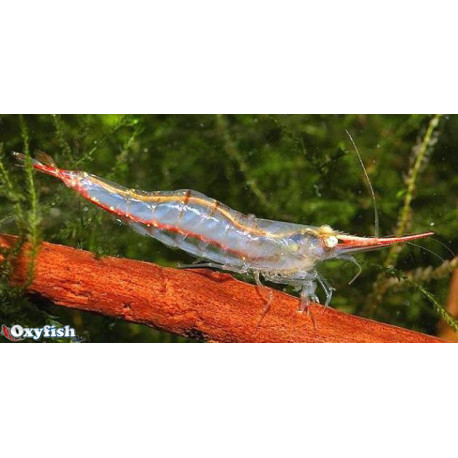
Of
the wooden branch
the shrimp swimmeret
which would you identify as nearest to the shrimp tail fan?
the shrimp swimmeret

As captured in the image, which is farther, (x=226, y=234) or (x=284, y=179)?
(x=284, y=179)

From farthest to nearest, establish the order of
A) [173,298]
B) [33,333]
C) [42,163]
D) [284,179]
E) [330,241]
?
[284,179], [330,241], [33,333], [42,163], [173,298]

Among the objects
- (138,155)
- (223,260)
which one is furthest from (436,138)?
(138,155)

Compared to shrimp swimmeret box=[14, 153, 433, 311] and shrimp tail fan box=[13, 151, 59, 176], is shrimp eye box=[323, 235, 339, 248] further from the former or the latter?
shrimp tail fan box=[13, 151, 59, 176]

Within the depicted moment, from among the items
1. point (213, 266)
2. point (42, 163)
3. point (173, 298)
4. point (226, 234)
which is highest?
point (42, 163)

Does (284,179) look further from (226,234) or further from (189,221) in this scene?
(189,221)

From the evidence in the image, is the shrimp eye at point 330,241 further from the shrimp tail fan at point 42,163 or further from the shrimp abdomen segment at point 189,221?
the shrimp tail fan at point 42,163

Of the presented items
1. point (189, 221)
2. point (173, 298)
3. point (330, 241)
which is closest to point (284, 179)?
point (330, 241)
